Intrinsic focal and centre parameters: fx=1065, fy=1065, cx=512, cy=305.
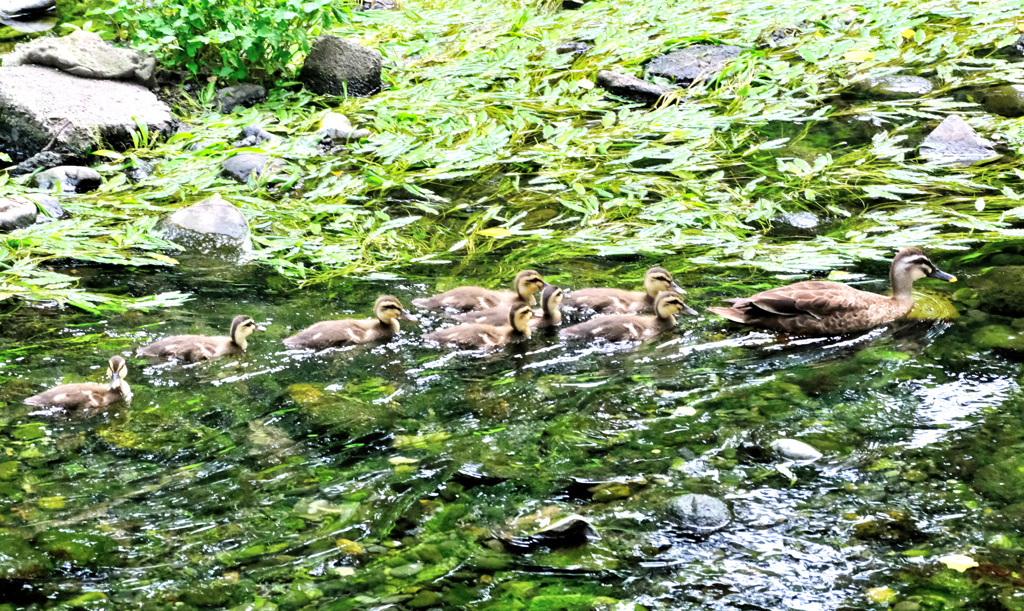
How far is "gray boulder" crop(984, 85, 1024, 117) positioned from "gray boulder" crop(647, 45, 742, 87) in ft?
9.08

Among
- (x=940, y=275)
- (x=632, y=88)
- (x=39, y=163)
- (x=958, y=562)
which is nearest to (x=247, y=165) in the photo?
(x=39, y=163)

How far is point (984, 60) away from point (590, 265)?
613cm

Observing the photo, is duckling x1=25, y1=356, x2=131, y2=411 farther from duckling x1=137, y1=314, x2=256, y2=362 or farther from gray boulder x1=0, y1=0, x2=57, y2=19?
gray boulder x1=0, y1=0, x2=57, y2=19

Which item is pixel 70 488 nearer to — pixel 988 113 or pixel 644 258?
pixel 644 258

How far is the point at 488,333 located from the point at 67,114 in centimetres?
627

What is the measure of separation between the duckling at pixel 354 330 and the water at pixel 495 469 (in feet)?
0.30

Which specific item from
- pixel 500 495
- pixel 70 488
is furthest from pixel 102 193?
pixel 500 495

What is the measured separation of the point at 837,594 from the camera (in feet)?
13.9

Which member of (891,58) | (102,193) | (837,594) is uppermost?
(891,58)

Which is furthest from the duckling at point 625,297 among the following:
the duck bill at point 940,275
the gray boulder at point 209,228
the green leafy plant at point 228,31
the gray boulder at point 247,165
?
the green leafy plant at point 228,31

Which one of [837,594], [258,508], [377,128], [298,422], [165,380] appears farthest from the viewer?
[377,128]

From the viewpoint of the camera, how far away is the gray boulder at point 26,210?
8.79m

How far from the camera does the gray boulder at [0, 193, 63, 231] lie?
879 centimetres

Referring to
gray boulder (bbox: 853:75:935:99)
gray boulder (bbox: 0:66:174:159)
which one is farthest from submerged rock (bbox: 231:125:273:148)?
gray boulder (bbox: 853:75:935:99)
